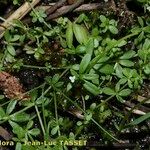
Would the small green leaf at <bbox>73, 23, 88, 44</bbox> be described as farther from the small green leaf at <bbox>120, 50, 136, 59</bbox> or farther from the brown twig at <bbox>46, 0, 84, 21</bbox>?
the small green leaf at <bbox>120, 50, 136, 59</bbox>

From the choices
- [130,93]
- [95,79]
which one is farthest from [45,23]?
[130,93]

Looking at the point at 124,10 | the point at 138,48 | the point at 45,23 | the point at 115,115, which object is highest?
the point at 45,23

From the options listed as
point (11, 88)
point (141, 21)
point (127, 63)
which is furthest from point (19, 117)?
point (141, 21)

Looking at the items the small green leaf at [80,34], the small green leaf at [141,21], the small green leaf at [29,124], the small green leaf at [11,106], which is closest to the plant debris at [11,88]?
the small green leaf at [11,106]

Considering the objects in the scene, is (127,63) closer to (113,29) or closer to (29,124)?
(113,29)

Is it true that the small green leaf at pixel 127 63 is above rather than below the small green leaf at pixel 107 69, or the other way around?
below

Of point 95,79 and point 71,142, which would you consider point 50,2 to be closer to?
point 95,79

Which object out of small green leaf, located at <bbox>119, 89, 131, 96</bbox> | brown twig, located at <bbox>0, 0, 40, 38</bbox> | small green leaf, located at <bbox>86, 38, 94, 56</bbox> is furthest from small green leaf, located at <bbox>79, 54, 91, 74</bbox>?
brown twig, located at <bbox>0, 0, 40, 38</bbox>

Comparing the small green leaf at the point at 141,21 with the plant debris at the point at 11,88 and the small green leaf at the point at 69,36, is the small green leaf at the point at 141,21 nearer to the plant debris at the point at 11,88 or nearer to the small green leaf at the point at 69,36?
the small green leaf at the point at 69,36

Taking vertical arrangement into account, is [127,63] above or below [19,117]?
below

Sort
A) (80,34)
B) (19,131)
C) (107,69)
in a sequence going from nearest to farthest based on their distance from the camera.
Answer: (19,131), (107,69), (80,34)

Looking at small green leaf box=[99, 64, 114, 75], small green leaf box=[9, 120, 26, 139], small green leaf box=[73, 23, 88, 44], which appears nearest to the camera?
small green leaf box=[9, 120, 26, 139]
